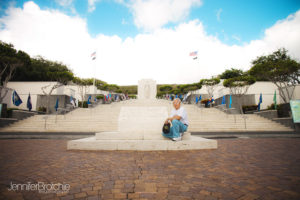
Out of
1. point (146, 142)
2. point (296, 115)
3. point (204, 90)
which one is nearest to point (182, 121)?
point (146, 142)

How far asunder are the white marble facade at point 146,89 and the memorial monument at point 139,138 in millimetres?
27214

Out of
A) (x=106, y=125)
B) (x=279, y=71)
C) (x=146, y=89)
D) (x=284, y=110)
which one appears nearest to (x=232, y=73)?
(x=146, y=89)

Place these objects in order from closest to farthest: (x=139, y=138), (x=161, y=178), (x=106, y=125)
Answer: (x=161, y=178) → (x=139, y=138) → (x=106, y=125)

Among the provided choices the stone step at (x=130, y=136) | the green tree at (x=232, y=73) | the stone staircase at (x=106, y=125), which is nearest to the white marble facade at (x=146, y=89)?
the stone staircase at (x=106, y=125)

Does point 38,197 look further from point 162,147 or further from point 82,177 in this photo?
point 162,147

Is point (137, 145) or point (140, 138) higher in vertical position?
point (140, 138)

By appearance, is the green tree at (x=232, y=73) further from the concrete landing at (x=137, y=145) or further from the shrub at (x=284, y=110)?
the concrete landing at (x=137, y=145)

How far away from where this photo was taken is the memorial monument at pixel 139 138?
442 centimetres

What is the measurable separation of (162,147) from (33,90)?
28598mm

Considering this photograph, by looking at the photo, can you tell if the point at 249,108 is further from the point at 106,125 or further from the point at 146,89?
the point at 146,89

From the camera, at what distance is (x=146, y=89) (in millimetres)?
33344

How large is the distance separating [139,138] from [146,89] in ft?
94.3

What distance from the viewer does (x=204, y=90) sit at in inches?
1114

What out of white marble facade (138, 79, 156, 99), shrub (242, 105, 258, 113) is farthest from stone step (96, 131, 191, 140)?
white marble facade (138, 79, 156, 99)
